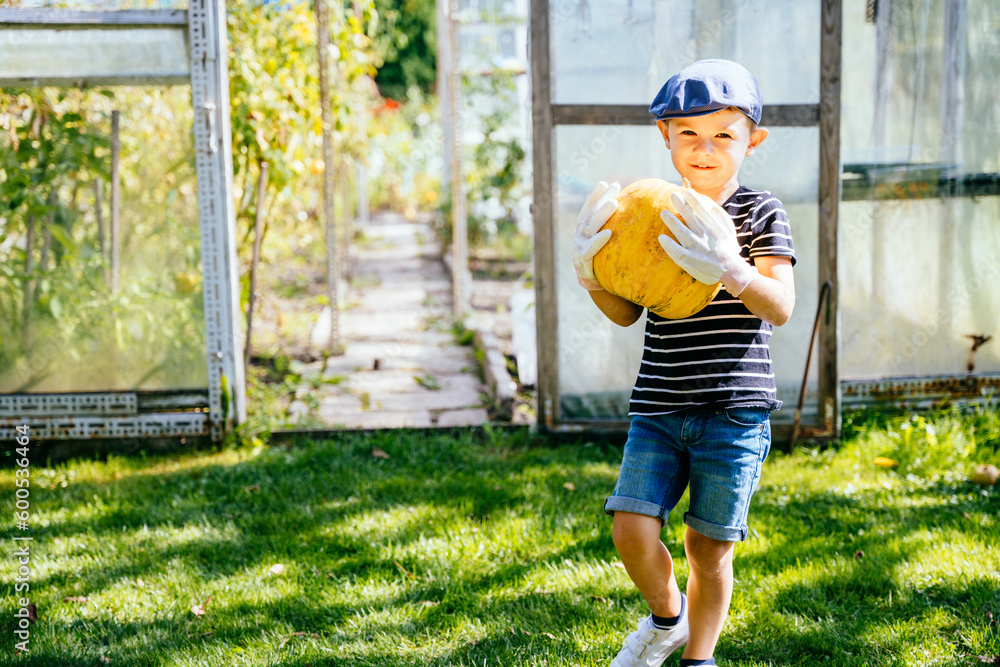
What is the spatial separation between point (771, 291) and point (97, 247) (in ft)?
11.2

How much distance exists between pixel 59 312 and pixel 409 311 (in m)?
4.02

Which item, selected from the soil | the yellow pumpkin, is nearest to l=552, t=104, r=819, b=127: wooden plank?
the soil

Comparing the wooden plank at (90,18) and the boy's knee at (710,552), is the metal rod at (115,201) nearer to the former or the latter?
the wooden plank at (90,18)

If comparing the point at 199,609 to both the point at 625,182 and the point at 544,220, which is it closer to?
the point at 544,220

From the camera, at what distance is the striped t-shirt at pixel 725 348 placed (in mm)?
2057

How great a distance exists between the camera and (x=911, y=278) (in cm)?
436

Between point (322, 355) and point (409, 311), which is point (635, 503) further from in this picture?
point (409, 311)

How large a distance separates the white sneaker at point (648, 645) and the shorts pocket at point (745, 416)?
545 millimetres

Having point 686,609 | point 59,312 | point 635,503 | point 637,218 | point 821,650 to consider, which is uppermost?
point 637,218

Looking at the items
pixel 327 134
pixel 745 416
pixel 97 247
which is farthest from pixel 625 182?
pixel 327 134

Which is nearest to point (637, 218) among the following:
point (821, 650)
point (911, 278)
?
point (821, 650)

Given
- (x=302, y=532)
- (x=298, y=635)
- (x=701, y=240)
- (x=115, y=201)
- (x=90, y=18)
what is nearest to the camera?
(x=701, y=240)

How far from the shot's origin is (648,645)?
218 centimetres

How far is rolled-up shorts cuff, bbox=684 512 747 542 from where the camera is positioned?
2055mm
